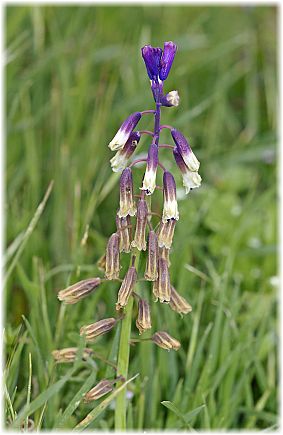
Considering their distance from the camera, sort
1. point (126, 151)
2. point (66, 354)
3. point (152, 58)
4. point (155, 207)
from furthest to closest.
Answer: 1. point (155, 207)
2. point (66, 354)
3. point (126, 151)
4. point (152, 58)

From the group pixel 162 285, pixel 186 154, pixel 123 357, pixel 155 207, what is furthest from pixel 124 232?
pixel 155 207

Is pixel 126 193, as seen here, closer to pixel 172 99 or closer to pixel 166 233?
pixel 166 233

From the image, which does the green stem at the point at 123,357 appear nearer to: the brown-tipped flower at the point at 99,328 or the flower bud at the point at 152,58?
the brown-tipped flower at the point at 99,328

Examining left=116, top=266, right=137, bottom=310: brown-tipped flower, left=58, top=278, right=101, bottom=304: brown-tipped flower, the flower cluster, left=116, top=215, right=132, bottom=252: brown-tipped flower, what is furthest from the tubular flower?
left=58, top=278, right=101, bottom=304: brown-tipped flower

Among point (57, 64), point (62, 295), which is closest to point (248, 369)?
point (62, 295)

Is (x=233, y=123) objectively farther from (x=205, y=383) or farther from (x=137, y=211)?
(x=137, y=211)

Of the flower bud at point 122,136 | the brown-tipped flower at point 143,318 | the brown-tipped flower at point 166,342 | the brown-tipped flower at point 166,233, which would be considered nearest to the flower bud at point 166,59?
the flower bud at point 122,136

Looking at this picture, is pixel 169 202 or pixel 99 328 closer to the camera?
pixel 169 202
